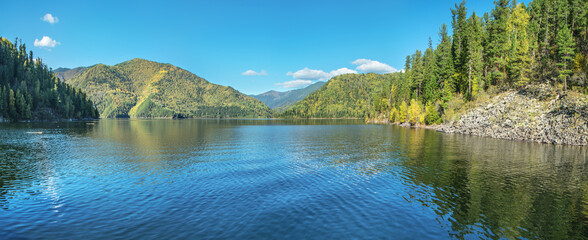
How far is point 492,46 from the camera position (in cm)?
9069

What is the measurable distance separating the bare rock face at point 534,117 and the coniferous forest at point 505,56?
11.2ft

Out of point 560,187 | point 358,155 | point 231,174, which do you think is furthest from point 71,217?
point 560,187

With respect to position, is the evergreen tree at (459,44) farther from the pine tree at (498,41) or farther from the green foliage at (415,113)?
the green foliage at (415,113)

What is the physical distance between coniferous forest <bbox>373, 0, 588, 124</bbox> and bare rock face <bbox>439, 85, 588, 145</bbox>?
11.2ft

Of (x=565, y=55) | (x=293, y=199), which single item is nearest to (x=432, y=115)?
(x=565, y=55)

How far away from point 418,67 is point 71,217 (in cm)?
14840

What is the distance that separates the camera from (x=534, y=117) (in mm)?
62562

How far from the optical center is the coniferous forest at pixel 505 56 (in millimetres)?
66125

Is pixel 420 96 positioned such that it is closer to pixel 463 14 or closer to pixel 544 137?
pixel 463 14

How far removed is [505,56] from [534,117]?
34.5 meters

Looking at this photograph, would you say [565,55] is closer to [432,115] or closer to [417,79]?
[432,115]

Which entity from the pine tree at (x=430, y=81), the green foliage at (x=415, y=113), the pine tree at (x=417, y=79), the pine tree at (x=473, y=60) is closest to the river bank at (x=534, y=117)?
the pine tree at (x=473, y=60)

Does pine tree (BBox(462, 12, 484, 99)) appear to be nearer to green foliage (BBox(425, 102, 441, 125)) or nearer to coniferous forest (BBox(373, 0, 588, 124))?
coniferous forest (BBox(373, 0, 588, 124))

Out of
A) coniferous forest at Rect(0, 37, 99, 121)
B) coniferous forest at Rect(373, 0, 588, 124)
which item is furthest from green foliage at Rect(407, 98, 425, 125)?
coniferous forest at Rect(0, 37, 99, 121)
